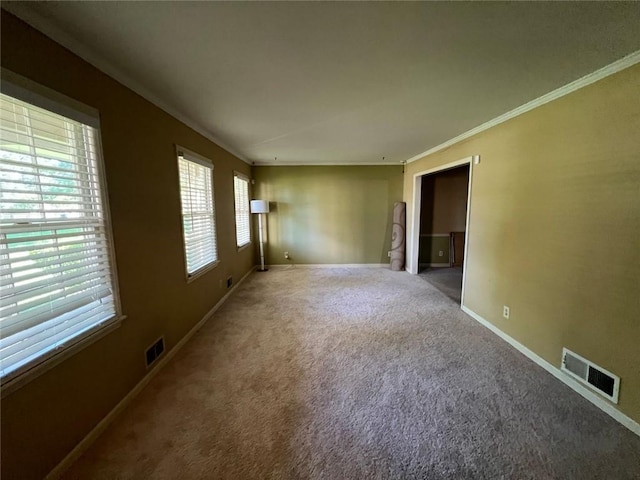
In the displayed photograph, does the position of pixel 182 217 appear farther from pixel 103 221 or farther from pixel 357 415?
pixel 357 415

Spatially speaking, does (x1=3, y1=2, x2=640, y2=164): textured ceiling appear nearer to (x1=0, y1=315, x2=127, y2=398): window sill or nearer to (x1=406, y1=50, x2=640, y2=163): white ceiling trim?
(x1=406, y1=50, x2=640, y2=163): white ceiling trim

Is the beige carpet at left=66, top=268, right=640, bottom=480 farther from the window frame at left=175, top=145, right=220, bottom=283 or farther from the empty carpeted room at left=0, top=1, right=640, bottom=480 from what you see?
the window frame at left=175, top=145, right=220, bottom=283

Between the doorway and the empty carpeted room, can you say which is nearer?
the empty carpeted room

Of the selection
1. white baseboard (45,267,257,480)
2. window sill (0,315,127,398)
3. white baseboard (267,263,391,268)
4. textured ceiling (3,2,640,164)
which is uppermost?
textured ceiling (3,2,640,164)

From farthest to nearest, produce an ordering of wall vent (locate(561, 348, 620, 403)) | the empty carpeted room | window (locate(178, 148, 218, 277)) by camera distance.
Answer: window (locate(178, 148, 218, 277)), wall vent (locate(561, 348, 620, 403)), the empty carpeted room

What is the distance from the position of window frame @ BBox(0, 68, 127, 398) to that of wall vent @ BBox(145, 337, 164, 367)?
0.47 metres

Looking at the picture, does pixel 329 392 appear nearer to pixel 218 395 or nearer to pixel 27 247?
pixel 218 395

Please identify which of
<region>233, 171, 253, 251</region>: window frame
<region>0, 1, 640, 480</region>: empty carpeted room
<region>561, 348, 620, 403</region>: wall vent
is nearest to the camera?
<region>0, 1, 640, 480</region>: empty carpeted room

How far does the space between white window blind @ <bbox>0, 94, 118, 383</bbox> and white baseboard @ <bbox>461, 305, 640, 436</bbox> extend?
11.2ft

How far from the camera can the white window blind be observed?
1.11 m

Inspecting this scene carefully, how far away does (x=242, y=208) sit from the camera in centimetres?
484

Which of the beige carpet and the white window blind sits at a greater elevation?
the white window blind

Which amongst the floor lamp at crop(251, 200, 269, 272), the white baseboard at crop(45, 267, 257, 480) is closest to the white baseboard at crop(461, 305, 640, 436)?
the white baseboard at crop(45, 267, 257, 480)

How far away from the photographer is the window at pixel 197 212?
2658 mm
